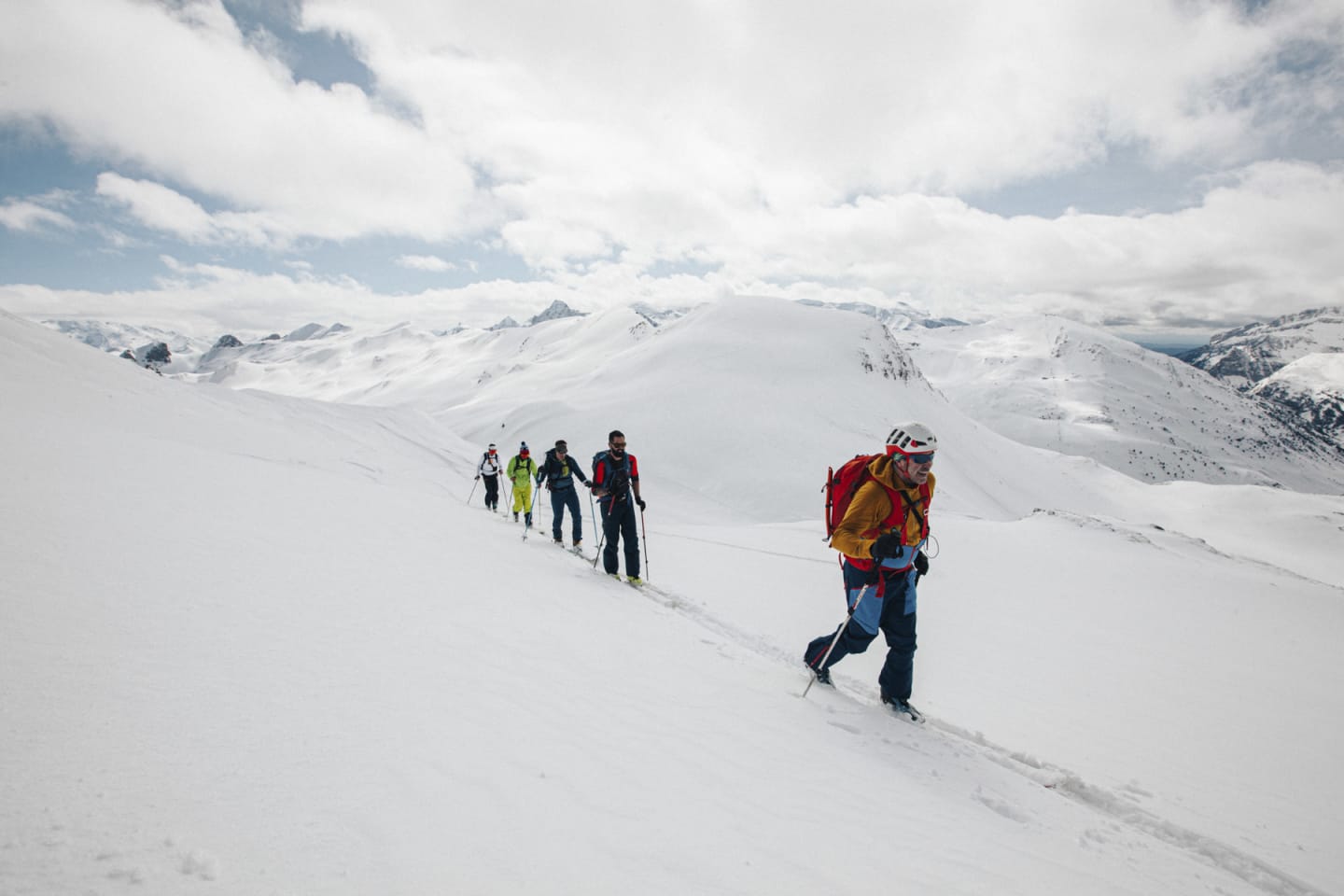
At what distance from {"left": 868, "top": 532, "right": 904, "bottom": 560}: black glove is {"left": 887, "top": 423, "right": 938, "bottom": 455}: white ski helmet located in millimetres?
864

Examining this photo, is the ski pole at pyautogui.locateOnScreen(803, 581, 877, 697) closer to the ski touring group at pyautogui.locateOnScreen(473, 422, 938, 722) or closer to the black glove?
the ski touring group at pyautogui.locateOnScreen(473, 422, 938, 722)

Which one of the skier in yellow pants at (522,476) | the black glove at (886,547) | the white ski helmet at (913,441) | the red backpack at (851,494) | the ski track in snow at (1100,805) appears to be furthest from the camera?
the skier in yellow pants at (522,476)

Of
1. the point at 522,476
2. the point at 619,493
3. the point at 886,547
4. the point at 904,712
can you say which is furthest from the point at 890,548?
the point at 522,476

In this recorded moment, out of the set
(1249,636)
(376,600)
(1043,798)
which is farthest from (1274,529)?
(376,600)

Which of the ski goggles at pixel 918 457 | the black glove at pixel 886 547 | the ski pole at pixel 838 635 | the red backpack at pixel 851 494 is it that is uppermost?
the ski goggles at pixel 918 457

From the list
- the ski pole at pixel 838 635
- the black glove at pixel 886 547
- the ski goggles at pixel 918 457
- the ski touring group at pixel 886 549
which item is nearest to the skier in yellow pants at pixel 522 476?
the ski pole at pixel 838 635

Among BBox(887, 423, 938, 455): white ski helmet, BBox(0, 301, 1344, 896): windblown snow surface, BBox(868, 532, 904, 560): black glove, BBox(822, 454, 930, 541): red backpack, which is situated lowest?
BBox(0, 301, 1344, 896): windblown snow surface

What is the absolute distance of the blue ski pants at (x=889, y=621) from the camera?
5883mm

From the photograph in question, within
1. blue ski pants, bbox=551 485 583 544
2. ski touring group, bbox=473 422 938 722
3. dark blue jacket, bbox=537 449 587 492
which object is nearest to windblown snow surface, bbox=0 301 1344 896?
ski touring group, bbox=473 422 938 722

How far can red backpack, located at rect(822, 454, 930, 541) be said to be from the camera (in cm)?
576

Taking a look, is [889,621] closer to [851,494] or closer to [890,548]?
[890,548]

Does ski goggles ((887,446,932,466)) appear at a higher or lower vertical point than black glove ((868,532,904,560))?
higher

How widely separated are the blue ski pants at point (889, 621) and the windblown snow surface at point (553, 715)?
0.46m

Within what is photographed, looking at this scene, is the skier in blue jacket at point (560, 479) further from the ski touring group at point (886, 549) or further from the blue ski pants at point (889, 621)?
the blue ski pants at point (889, 621)
